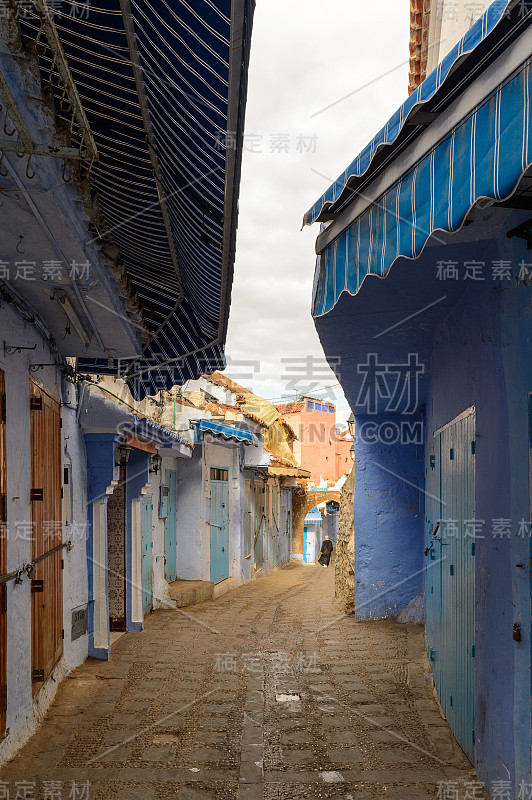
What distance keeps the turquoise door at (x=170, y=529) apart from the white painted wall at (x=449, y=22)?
8.64m

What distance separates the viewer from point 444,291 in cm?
485

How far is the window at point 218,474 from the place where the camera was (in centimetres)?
1452

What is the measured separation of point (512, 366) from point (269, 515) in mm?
19544

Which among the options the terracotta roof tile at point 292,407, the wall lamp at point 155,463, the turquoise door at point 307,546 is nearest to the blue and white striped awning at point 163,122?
the wall lamp at point 155,463

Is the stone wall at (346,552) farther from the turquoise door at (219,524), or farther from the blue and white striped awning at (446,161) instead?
the blue and white striped awning at (446,161)

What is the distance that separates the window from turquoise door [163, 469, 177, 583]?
1396 millimetres

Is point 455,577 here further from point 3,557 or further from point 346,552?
point 346,552

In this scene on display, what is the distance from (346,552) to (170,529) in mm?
3943

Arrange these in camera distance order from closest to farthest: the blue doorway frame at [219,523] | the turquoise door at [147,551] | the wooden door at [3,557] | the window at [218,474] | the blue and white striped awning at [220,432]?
the wooden door at [3,557]
the turquoise door at [147,551]
the blue and white striped awning at [220,432]
the blue doorway frame at [219,523]
the window at [218,474]

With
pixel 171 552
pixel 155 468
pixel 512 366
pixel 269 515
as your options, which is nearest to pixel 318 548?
pixel 269 515

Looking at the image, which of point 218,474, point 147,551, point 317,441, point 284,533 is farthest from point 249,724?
point 317,441

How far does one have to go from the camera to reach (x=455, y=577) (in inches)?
194

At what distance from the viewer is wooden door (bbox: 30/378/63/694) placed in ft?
17.2

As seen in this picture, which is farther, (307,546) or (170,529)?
(307,546)
